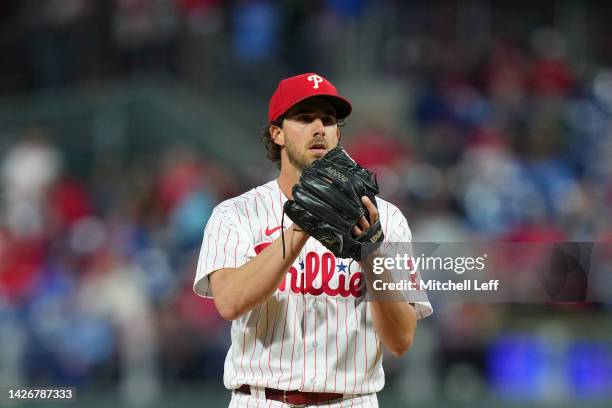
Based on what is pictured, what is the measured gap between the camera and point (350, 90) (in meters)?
10.1

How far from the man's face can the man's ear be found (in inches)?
1.7

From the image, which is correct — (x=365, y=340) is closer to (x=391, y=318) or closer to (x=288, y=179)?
(x=391, y=318)

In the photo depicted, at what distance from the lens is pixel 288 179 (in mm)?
3521

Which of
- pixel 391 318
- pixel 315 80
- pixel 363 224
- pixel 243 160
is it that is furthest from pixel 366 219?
pixel 243 160

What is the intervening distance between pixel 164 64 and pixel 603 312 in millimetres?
4905

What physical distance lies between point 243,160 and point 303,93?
21.1 ft

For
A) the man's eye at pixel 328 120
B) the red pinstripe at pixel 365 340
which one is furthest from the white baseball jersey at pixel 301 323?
the man's eye at pixel 328 120

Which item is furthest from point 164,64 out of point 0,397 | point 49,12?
point 0,397

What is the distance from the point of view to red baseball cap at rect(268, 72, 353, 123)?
334 centimetres

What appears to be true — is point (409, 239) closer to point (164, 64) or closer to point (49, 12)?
point (164, 64)

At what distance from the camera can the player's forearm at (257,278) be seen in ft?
9.75

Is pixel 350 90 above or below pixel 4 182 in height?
above

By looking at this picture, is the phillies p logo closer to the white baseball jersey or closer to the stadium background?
the white baseball jersey

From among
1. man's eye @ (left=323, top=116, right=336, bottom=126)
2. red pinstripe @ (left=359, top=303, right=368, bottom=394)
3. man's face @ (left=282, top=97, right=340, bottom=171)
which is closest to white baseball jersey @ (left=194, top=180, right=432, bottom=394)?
red pinstripe @ (left=359, top=303, right=368, bottom=394)
